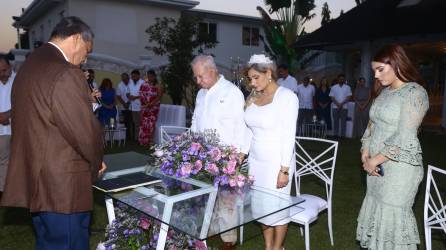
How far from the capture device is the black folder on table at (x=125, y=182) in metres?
2.37

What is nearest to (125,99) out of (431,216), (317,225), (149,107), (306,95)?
(149,107)

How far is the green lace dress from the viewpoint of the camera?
2529mm

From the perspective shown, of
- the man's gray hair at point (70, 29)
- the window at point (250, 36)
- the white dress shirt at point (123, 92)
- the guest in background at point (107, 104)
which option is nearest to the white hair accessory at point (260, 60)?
the man's gray hair at point (70, 29)

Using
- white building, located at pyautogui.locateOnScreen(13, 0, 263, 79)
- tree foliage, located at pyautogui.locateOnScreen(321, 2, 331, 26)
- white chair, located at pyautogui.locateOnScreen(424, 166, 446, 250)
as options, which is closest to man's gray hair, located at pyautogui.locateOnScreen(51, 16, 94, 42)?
white chair, located at pyautogui.locateOnScreen(424, 166, 446, 250)

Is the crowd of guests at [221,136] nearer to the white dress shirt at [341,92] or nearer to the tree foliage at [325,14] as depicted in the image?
the white dress shirt at [341,92]

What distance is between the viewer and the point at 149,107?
9.24m

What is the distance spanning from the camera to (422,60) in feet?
63.3

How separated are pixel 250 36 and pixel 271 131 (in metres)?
20.0

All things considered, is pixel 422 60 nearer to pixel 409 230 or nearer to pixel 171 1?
pixel 171 1

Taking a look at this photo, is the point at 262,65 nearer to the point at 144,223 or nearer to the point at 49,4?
the point at 144,223

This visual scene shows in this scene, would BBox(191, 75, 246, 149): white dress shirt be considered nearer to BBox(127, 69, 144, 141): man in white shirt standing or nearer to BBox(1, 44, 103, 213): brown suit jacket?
BBox(1, 44, 103, 213): brown suit jacket

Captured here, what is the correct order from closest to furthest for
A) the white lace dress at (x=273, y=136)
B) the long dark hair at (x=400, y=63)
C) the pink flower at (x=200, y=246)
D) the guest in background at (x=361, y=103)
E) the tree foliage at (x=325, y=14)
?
the pink flower at (x=200, y=246) → the long dark hair at (x=400, y=63) → the white lace dress at (x=273, y=136) → the guest in background at (x=361, y=103) → the tree foliage at (x=325, y=14)

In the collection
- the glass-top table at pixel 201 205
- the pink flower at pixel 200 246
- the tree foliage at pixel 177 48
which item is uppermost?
the tree foliage at pixel 177 48

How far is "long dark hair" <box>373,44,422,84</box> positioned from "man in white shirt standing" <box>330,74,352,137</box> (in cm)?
831
